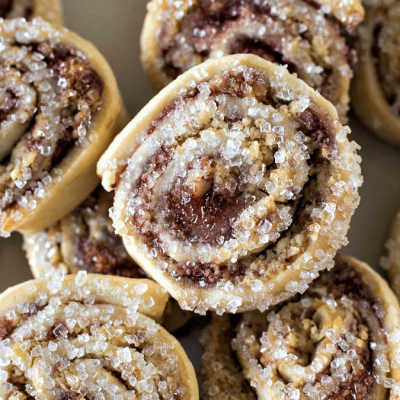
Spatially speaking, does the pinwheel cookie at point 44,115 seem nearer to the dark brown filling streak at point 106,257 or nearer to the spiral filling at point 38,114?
the spiral filling at point 38,114

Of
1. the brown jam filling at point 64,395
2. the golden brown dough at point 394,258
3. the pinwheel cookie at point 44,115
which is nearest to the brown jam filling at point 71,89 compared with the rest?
the pinwheel cookie at point 44,115

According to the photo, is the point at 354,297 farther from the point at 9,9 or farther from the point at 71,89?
the point at 9,9

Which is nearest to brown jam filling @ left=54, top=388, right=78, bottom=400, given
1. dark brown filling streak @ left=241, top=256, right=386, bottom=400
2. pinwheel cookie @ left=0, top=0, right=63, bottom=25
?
dark brown filling streak @ left=241, top=256, right=386, bottom=400

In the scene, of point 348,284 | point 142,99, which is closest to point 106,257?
point 142,99

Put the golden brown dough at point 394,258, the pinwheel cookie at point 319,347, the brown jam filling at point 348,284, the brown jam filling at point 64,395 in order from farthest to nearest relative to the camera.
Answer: the golden brown dough at point 394,258 → the brown jam filling at point 348,284 → the pinwheel cookie at point 319,347 → the brown jam filling at point 64,395

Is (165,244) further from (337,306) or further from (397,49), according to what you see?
(397,49)

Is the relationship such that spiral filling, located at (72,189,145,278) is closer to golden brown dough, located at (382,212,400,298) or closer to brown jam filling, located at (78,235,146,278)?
brown jam filling, located at (78,235,146,278)
